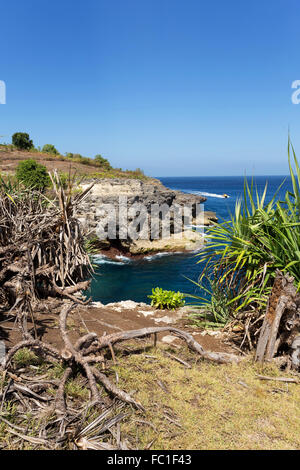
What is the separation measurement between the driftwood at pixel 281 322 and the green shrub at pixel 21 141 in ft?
130

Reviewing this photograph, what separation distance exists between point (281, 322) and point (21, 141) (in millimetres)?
39961

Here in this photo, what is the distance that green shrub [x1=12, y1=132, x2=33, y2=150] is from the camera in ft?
122

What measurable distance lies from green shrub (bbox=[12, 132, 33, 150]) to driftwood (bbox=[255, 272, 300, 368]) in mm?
39683

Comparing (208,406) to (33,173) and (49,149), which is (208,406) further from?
(49,149)

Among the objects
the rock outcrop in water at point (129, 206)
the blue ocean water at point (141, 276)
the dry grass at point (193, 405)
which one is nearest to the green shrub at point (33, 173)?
the rock outcrop in water at point (129, 206)

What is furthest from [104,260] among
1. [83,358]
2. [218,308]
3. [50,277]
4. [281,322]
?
[83,358]

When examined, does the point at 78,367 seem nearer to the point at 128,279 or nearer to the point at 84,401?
the point at 84,401

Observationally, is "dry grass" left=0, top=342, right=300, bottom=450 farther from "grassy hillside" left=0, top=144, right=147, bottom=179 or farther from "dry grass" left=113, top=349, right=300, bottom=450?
"grassy hillside" left=0, top=144, right=147, bottom=179

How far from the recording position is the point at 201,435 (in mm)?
2953

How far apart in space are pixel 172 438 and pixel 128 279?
41.8 feet

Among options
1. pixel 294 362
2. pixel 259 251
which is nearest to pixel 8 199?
pixel 259 251

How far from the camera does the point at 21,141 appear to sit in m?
37.5

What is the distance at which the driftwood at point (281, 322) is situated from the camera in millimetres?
4062

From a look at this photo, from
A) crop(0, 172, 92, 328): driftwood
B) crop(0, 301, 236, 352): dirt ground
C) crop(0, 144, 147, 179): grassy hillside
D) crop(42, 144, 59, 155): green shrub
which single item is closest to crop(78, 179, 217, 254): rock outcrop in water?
crop(0, 144, 147, 179): grassy hillside
